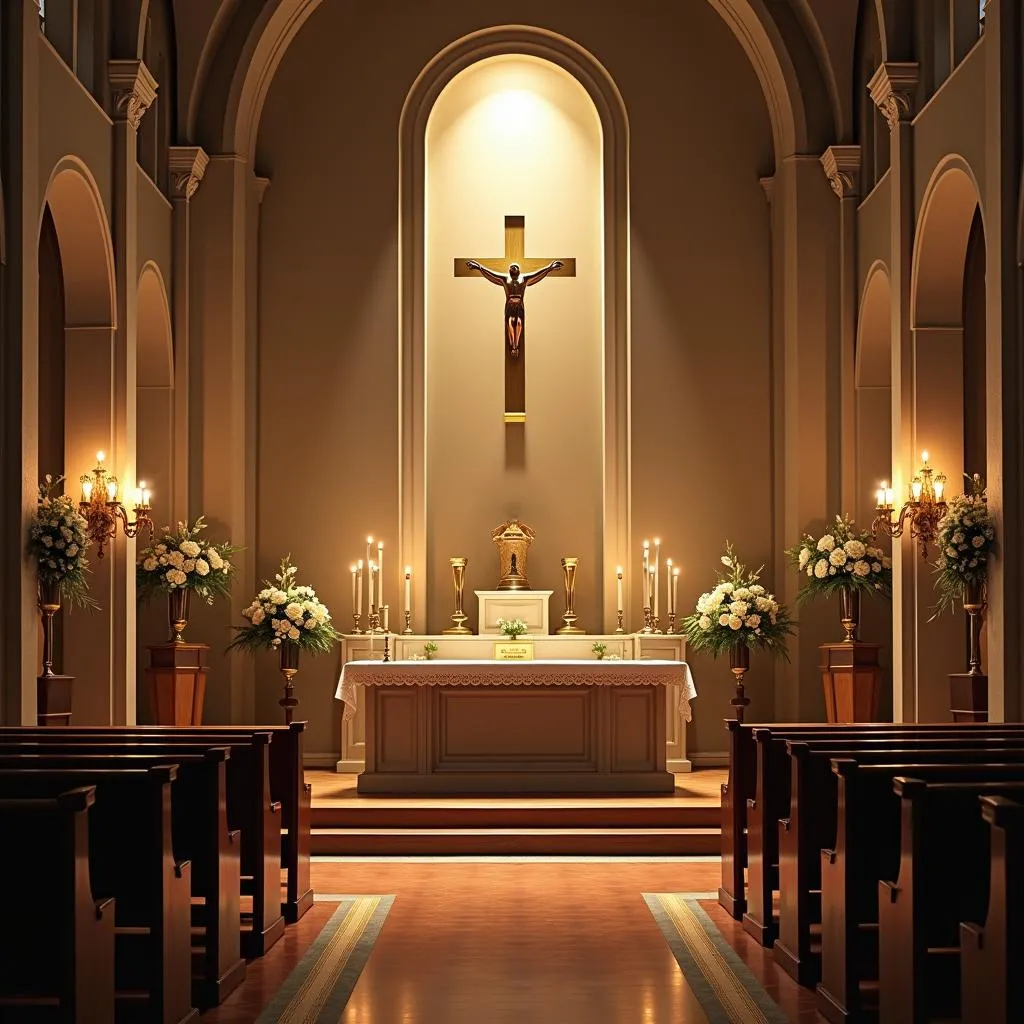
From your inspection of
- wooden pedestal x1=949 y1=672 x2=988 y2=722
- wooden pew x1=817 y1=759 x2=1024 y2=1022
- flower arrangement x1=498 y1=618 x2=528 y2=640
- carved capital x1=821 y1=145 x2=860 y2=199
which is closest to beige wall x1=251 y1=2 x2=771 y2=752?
carved capital x1=821 y1=145 x2=860 y2=199

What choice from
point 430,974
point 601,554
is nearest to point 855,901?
point 430,974

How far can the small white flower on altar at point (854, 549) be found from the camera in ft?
→ 37.7

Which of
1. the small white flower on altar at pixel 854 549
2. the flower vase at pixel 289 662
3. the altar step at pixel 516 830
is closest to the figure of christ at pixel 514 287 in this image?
the flower vase at pixel 289 662

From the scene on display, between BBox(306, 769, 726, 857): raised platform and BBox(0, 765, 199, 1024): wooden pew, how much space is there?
4317mm

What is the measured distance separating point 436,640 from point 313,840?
315 centimetres

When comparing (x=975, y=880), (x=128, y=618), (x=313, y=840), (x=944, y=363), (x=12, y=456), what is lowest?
(x=313, y=840)

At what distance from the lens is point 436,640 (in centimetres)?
1242

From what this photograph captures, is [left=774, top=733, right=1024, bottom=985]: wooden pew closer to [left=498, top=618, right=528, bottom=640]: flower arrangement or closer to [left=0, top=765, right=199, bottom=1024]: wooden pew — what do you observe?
[left=0, top=765, right=199, bottom=1024]: wooden pew

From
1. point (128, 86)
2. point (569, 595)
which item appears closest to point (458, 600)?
point (569, 595)

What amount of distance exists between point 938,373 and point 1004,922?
7450 mm

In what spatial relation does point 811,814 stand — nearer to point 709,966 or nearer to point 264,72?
point 709,966

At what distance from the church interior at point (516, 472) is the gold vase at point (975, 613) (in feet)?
0.14

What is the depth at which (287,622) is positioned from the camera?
38.3 feet

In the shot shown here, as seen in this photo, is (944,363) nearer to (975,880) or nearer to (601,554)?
(601,554)
